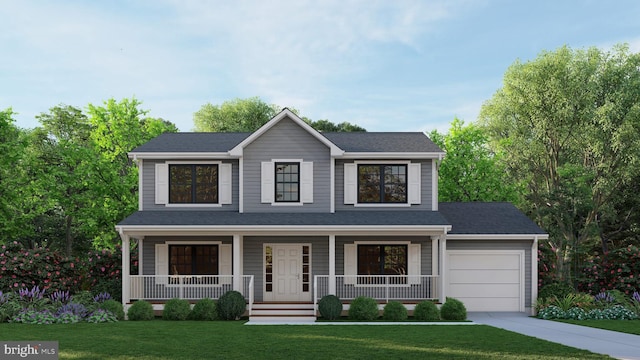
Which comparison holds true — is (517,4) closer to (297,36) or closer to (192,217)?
(297,36)

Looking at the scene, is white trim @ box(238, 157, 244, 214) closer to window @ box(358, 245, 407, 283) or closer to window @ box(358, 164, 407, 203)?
window @ box(358, 164, 407, 203)

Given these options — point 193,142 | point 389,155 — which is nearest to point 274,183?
point 193,142

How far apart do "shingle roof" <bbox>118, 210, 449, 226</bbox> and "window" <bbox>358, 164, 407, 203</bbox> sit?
0.79 m

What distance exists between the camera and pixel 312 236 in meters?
21.8

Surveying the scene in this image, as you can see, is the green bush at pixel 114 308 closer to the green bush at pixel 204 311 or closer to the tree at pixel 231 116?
the green bush at pixel 204 311

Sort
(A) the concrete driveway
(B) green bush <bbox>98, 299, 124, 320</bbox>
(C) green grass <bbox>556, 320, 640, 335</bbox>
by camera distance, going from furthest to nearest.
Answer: (B) green bush <bbox>98, 299, 124, 320</bbox>, (C) green grass <bbox>556, 320, 640, 335</bbox>, (A) the concrete driveway

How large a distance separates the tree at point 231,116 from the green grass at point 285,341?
3442cm

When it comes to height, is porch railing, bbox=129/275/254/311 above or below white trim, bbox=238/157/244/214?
below

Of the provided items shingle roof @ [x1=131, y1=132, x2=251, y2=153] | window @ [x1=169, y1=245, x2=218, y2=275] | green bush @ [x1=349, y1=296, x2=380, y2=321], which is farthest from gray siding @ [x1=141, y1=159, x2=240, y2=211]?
green bush @ [x1=349, y1=296, x2=380, y2=321]

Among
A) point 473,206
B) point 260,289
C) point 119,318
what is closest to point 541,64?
point 473,206

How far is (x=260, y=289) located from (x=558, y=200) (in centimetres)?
1414

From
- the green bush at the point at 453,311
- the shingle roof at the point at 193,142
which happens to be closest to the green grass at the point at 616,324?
the green bush at the point at 453,311

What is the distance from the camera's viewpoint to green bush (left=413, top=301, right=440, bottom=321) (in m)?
19.2
